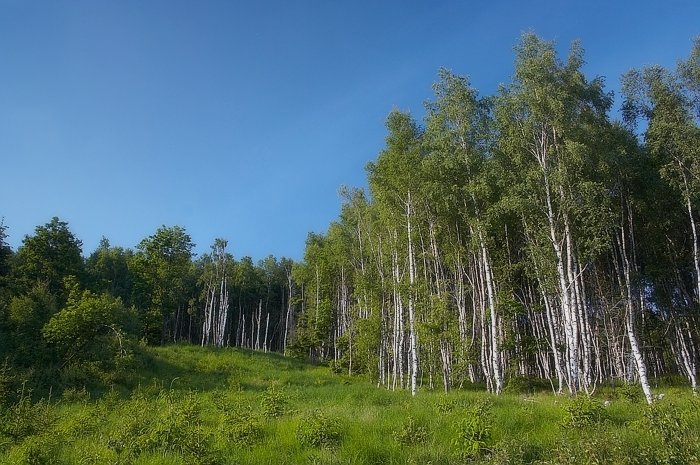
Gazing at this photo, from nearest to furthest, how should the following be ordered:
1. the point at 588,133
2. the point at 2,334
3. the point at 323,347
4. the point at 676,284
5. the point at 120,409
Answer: the point at 120,409, the point at 588,133, the point at 2,334, the point at 676,284, the point at 323,347

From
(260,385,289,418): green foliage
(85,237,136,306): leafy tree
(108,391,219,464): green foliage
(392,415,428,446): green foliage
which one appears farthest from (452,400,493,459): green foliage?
(85,237,136,306): leafy tree

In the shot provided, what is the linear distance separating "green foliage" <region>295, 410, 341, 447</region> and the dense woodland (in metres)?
10.4

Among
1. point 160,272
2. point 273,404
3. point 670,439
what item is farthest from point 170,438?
point 160,272

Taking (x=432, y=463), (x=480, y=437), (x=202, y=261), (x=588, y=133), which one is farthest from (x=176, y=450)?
(x=202, y=261)

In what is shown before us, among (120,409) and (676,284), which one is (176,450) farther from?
(676,284)

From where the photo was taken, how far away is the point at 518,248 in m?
25.7

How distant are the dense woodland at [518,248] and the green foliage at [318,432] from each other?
10428mm

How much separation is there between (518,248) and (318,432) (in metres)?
Answer: 19.0

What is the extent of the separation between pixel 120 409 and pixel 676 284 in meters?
28.4

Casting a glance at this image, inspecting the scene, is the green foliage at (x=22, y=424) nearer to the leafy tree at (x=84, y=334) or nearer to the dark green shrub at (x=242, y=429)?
the dark green shrub at (x=242, y=429)

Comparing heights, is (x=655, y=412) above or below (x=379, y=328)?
below

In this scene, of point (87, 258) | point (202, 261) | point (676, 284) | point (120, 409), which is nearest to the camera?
point (120, 409)

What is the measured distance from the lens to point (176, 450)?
9.38 metres

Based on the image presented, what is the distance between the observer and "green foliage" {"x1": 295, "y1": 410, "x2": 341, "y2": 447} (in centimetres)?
955
